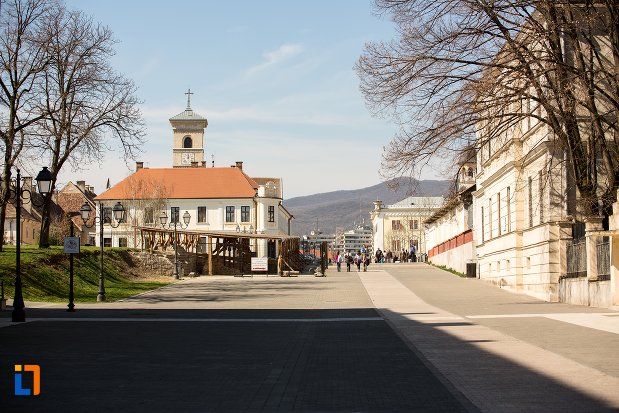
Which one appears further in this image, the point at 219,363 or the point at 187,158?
the point at 187,158

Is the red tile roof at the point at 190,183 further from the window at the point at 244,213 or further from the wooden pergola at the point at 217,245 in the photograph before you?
the wooden pergola at the point at 217,245

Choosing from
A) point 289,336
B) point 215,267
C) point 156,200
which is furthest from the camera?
point 156,200

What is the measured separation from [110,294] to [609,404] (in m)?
31.5

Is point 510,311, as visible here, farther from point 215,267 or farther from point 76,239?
point 215,267

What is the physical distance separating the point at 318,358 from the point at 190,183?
92350 mm

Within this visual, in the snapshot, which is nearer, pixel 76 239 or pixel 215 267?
pixel 76 239

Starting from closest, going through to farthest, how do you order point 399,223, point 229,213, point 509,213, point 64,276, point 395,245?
point 509,213 → point 64,276 → point 229,213 → point 395,245 → point 399,223

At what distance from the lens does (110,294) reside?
128 ft

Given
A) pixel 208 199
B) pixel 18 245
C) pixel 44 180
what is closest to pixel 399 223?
pixel 208 199

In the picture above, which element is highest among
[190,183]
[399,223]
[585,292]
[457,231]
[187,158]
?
[187,158]

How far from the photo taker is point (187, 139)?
141625mm

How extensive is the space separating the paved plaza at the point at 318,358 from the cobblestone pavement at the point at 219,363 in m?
0.03

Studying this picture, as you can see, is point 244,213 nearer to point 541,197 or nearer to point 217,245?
point 217,245

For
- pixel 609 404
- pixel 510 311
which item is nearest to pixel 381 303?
pixel 510 311
